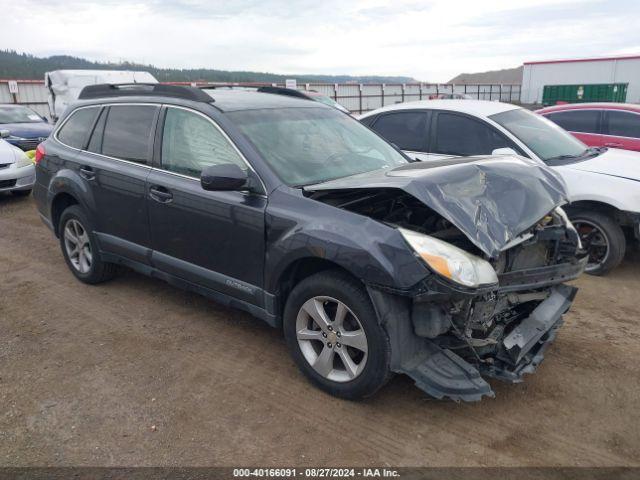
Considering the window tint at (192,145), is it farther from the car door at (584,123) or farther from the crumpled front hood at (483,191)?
the car door at (584,123)

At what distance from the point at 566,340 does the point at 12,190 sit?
9.26 metres

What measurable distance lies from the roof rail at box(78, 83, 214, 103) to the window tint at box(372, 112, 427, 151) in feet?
9.26

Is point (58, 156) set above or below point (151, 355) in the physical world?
above

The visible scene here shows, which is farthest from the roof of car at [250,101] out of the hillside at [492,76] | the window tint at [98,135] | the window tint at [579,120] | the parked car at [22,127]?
the hillside at [492,76]

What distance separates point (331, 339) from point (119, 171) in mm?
2455

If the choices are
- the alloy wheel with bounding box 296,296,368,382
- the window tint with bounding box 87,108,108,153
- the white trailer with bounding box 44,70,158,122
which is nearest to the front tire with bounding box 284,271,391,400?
the alloy wheel with bounding box 296,296,368,382

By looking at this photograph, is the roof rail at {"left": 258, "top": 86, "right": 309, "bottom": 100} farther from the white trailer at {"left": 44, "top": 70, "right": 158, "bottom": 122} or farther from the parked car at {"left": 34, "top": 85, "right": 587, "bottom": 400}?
the white trailer at {"left": 44, "top": 70, "right": 158, "bottom": 122}

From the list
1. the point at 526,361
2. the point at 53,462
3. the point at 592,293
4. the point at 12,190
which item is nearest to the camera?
the point at 53,462

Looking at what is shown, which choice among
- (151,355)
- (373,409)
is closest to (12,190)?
(151,355)

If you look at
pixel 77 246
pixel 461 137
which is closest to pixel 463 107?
pixel 461 137

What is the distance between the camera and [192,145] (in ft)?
13.0

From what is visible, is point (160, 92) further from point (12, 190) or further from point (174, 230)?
point (12, 190)

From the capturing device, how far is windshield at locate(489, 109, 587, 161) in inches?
224

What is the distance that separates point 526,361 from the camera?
3186 mm
